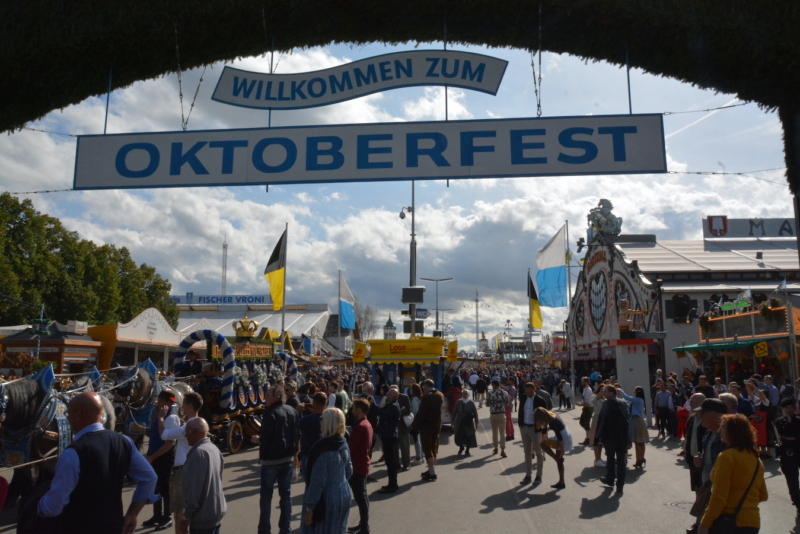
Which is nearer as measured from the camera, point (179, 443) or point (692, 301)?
point (179, 443)

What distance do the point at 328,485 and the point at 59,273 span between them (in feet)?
117

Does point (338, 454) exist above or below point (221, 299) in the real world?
below

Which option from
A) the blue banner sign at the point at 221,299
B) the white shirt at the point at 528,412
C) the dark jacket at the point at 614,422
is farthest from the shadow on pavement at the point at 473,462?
the blue banner sign at the point at 221,299

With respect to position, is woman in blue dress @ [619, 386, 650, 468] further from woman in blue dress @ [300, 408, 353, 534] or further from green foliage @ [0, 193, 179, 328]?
green foliage @ [0, 193, 179, 328]

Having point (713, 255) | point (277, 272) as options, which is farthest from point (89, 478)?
point (713, 255)

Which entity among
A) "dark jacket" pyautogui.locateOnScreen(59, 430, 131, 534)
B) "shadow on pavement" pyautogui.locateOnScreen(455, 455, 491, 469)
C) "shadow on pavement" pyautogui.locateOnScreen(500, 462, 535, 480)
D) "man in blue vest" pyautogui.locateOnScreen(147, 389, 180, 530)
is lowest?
"shadow on pavement" pyautogui.locateOnScreen(455, 455, 491, 469)

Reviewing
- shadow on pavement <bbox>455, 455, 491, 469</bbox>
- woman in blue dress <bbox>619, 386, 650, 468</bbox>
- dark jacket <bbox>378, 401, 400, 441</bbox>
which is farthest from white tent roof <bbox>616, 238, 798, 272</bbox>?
dark jacket <bbox>378, 401, 400, 441</bbox>

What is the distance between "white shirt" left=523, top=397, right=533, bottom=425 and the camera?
10312mm

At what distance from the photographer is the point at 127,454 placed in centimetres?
380

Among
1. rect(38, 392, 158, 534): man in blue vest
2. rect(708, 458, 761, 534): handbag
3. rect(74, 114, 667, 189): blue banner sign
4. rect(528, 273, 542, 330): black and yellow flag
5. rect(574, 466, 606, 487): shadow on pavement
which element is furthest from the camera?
rect(528, 273, 542, 330): black and yellow flag

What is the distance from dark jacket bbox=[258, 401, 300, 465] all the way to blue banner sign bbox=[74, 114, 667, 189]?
8.64 ft

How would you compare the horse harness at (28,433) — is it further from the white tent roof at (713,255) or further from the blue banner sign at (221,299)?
the blue banner sign at (221,299)

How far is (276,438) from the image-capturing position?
6652 mm

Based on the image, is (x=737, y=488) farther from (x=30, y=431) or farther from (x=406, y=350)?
(x=406, y=350)
